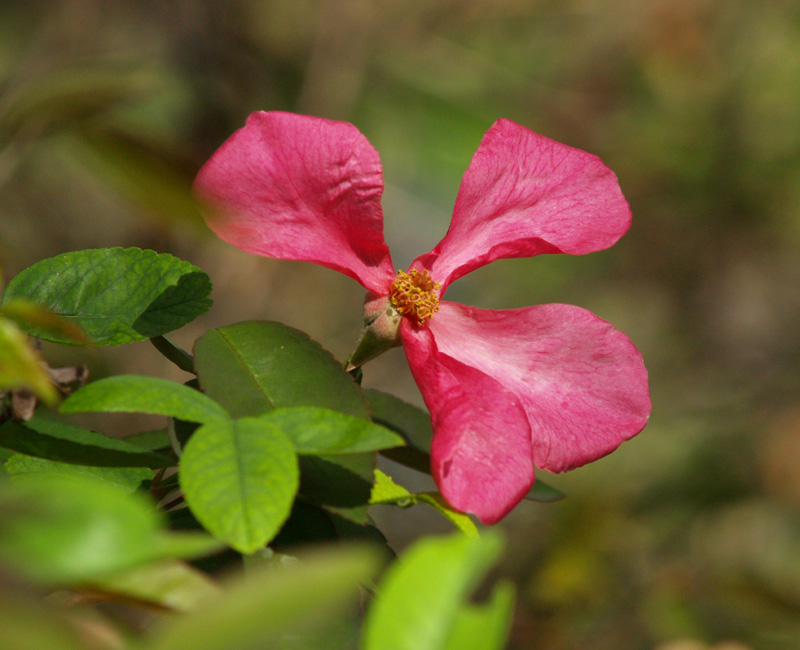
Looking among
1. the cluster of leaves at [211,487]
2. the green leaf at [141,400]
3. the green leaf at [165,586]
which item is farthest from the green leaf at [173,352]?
the green leaf at [165,586]

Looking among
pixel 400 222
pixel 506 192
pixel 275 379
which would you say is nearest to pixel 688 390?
pixel 400 222

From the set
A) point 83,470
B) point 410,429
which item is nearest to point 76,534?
point 83,470

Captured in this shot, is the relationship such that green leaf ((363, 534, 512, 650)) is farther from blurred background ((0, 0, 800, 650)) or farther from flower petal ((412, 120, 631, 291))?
blurred background ((0, 0, 800, 650))

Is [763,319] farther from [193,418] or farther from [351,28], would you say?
[193,418]

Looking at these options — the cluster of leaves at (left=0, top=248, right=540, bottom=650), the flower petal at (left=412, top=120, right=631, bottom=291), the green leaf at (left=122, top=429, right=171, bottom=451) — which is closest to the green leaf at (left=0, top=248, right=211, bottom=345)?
the cluster of leaves at (left=0, top=248, right=540, bottom=650)

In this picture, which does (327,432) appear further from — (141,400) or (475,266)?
(475,266)

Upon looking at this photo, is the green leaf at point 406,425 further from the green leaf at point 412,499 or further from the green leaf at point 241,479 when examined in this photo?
the green leaf at point 241,479
